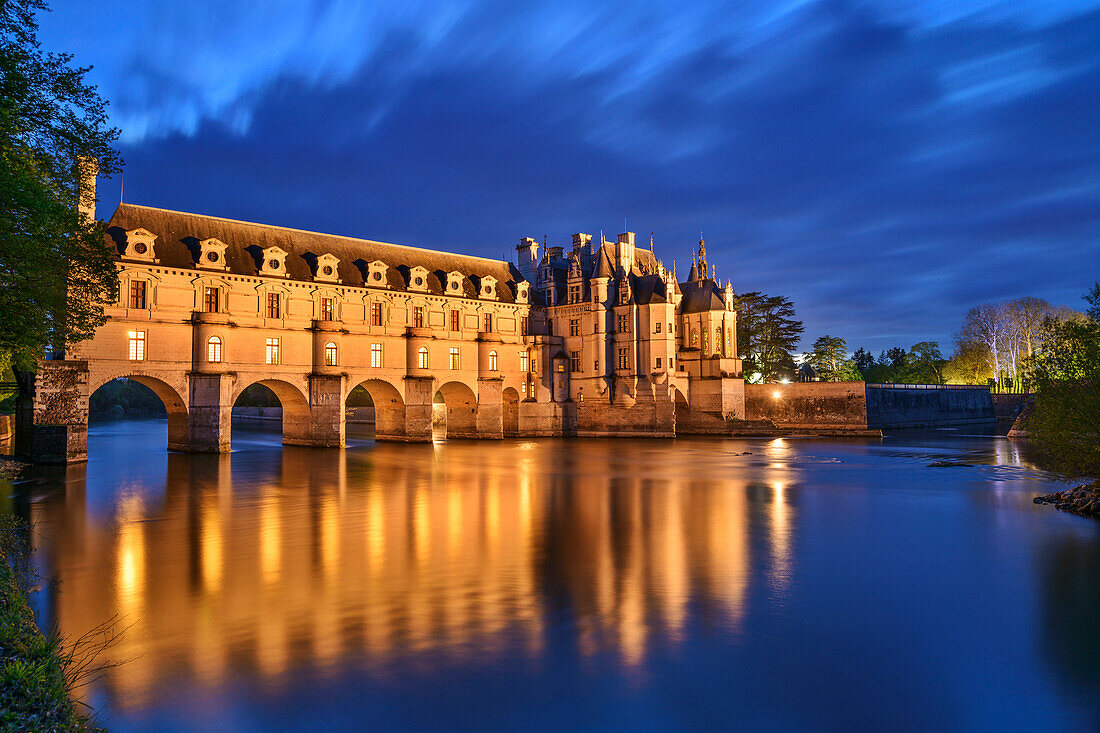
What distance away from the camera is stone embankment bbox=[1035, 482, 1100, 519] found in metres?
20.8

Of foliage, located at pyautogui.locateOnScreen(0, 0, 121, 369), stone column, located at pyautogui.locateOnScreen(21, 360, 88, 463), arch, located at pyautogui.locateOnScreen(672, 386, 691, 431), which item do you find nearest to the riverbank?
foliage, located at pyautogui.locateOnScreen(0, 0, 121, 369)

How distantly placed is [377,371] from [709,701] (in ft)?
Result: 143

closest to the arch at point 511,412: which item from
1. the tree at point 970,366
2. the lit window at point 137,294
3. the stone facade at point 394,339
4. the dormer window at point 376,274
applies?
the stone facade at point 394,339

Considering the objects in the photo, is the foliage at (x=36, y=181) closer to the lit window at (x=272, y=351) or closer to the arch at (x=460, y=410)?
the lit window at (x=272, y=351)

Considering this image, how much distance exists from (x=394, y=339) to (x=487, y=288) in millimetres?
10598

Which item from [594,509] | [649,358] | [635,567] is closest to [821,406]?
[649,358]

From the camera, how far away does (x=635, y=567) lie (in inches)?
561

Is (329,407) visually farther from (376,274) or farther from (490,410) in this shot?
(490,410)

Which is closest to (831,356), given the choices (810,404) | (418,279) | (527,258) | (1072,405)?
(810,404)

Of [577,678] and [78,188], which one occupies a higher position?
[78,188]

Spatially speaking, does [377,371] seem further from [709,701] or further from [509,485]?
[709,701]

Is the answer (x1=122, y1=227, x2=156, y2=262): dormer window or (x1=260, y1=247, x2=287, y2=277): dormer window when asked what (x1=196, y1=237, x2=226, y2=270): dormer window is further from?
(x1=122, y1=227, x2=156, y2=262): dormer window

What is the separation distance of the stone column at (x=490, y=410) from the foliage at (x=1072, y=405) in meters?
39.2

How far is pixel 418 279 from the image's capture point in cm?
5231
